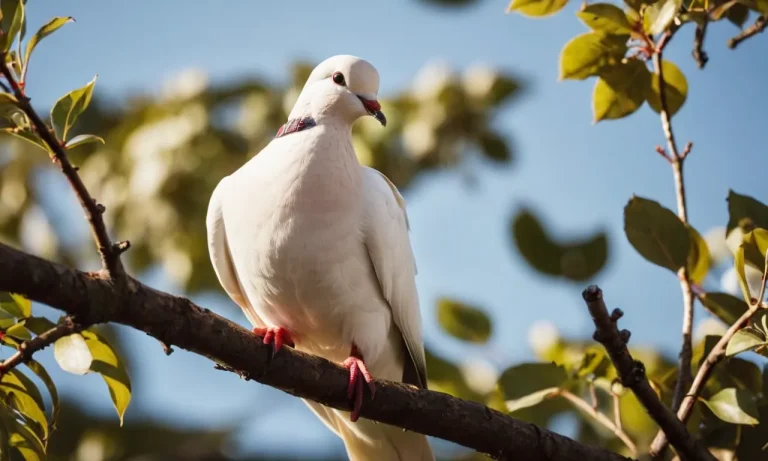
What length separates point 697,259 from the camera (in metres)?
2.91

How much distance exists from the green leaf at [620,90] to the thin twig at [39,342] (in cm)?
185

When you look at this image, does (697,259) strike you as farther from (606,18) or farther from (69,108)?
(69,108)

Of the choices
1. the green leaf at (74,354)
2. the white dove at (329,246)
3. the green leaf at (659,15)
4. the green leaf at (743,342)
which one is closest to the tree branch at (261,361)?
the white dove at (329,246)

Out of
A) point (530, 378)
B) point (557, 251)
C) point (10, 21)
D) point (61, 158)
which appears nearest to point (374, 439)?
point (530, 378)

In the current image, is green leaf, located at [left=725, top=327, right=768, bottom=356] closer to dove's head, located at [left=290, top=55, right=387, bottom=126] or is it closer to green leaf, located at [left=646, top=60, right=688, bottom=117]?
green leaf, located at [left=646, top=60, right=688, bottom=117]

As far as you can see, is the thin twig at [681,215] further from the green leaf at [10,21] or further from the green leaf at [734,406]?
the green leaf at [10,21]

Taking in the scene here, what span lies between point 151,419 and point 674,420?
2.92 meters

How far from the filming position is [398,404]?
8.59 ft

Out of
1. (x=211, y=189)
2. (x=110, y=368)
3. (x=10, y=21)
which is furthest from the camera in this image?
(x=211, y=189)

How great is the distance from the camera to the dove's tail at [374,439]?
349cm

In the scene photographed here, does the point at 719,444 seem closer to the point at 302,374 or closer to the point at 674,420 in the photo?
the point at 674,420

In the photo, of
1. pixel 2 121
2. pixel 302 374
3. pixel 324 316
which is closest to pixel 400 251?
pixel 324 316

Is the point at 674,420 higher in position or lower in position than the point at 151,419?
higher

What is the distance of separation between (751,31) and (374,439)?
2.13 m
